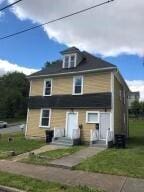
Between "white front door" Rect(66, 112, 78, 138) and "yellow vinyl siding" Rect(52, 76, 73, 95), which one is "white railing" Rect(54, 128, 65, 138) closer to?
"white front door" Rect(66, 112, 78, 138)

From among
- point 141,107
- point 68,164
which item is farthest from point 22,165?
point 141,107

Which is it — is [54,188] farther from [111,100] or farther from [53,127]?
[53,127]

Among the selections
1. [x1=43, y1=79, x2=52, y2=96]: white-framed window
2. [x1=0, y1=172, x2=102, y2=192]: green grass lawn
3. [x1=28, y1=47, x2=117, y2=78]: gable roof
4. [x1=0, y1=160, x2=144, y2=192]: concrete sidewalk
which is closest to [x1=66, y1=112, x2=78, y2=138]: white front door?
[x1=43, y1=79, x2=52, y2=96]: white-framed window

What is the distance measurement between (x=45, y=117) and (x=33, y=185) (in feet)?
44.8

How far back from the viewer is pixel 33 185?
7.79m

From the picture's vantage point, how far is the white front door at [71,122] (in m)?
19.5

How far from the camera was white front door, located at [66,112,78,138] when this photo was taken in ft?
Answer: 64.0

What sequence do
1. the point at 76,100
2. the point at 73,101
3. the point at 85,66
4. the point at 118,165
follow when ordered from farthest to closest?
the point at 85,66 → the point at 73,101 → the point at 76,100 → the point at 118,165

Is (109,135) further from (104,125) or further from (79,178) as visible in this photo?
(79,178)

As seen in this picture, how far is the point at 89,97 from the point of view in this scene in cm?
1920

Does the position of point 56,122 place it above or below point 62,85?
below

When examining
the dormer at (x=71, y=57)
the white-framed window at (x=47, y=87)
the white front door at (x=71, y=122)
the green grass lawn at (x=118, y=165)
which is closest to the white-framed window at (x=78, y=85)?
the dormer at (x=71, y=57)

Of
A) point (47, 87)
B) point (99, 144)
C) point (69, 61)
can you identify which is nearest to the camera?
point (99, 144)

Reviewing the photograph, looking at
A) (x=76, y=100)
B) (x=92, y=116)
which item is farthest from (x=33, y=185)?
(x=76, y=100)
